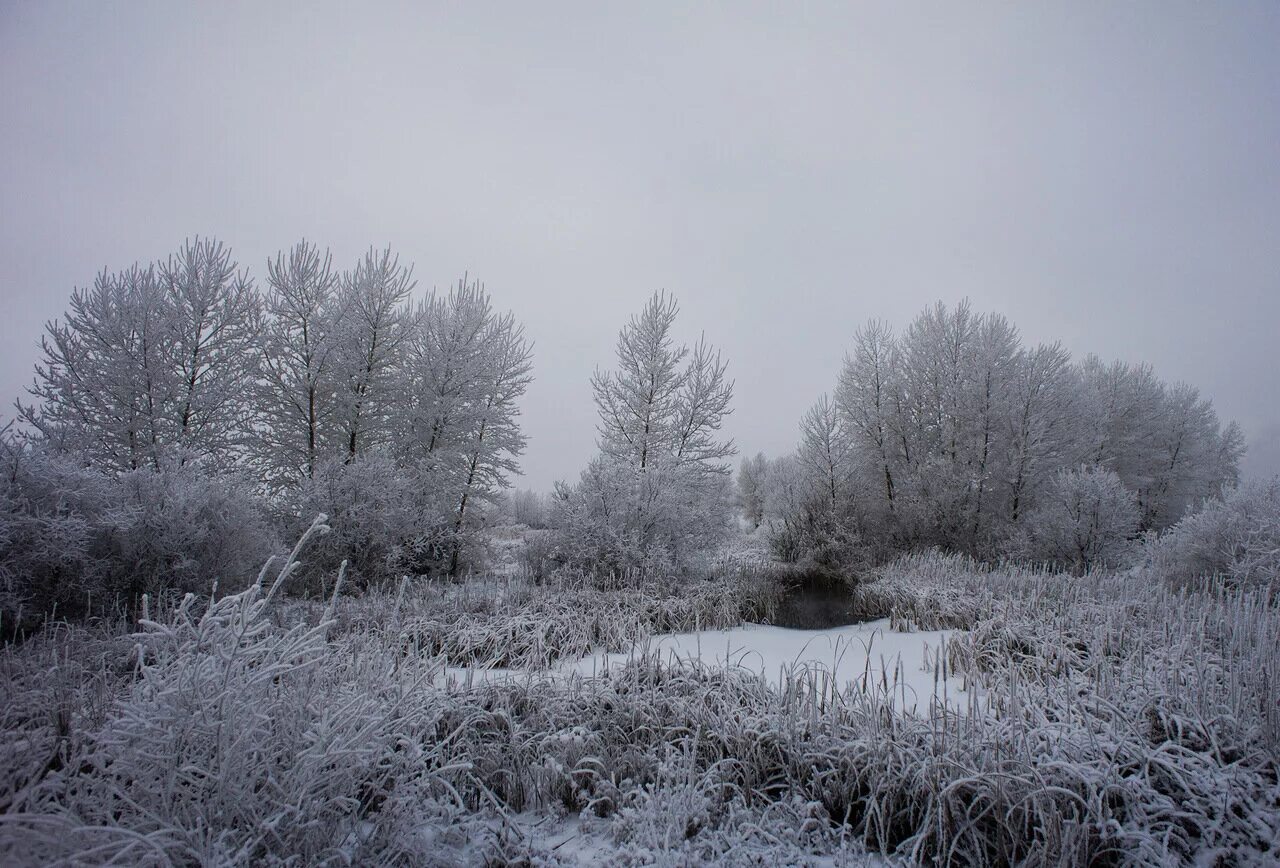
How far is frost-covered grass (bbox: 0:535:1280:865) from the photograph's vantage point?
1676 millimetres

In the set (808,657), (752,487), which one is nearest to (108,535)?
(808,657)

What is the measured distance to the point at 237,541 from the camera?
18.3ft

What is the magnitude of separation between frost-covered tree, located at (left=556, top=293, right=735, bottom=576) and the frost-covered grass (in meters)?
5.26

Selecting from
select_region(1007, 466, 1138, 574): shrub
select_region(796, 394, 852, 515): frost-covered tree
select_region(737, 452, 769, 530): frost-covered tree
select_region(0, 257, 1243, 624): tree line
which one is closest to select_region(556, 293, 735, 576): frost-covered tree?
select_region(0, 257, 1243, 624): tree line

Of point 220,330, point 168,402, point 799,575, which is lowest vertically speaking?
point 799,575

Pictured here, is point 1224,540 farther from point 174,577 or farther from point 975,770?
point 174,577

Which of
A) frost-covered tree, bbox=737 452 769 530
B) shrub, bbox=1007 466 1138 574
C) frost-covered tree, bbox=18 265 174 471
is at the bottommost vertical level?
frost-covered tree, bbox=737 452 769 530

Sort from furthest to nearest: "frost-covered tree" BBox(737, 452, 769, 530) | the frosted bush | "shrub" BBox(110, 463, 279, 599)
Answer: "frost-covered tree" BBox(737, 452, 769, 530), the frosted bush, "shrub" BBox(110, 463, 279, 599)

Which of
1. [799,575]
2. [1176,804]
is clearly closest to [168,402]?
[1176,804]

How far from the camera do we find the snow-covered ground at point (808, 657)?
Result: 367cm

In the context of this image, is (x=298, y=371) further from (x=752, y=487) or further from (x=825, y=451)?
(x=752, y=487)

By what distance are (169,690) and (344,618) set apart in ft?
13.8

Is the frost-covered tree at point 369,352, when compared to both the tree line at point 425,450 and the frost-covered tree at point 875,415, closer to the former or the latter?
the tree line at point 425,450

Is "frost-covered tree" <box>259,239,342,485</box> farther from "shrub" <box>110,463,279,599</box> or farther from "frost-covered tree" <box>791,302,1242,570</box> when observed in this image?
"frost-covered tree" <box>791,302,1242,570</box>
